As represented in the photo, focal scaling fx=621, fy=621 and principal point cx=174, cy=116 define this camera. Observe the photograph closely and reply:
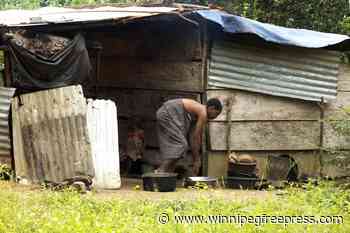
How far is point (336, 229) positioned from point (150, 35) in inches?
260

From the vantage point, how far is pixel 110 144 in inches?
366

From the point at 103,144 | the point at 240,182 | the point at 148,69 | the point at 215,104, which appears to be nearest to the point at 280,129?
the point at 240,182

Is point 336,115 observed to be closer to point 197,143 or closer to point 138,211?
point 197,143

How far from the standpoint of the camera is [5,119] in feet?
31.5

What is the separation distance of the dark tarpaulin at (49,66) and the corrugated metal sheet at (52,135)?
1.08ft

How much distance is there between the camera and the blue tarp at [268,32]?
10.1 metres

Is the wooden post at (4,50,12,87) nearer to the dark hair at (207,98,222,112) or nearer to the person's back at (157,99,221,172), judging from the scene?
the person's back at (157,99,221,172)

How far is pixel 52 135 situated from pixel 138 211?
274 centimetres

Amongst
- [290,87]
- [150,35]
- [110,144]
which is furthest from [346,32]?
[110,144]

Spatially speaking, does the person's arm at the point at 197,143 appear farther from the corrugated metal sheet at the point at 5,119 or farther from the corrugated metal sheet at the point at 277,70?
the corrugated metal sheet at the point at 5,119

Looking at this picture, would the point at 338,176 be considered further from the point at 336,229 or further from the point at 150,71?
the point at 336,229

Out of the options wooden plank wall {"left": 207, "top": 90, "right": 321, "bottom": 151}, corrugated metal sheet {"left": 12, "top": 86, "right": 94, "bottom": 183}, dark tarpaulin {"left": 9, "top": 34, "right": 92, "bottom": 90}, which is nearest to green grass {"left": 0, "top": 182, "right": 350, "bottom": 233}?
corrugated metal sheet {"left": 12, "top": 86, "right": 94, "bottom": 183}

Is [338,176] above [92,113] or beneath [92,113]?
beneath

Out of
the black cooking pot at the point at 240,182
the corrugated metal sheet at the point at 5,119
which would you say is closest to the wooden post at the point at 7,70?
the corrugated metal sheet at the point at 5,119
